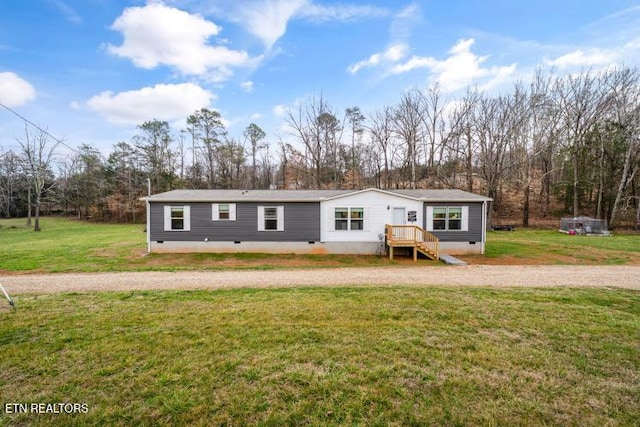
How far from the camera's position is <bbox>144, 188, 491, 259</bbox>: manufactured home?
14031 millimetres

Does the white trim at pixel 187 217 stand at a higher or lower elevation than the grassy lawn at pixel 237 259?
higher

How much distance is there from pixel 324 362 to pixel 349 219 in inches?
424

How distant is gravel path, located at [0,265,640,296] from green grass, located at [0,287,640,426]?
1759 mm

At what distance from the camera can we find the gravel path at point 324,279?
24.6 ft

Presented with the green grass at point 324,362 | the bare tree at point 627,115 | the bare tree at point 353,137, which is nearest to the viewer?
the green grass at point 324,362

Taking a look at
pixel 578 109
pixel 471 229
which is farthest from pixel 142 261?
pixel 578 109

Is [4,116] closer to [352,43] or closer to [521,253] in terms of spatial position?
[352,43]

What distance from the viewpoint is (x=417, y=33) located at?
54.3 feet

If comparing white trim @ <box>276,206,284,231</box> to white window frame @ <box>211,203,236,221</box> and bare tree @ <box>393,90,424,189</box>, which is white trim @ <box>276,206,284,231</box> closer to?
white window frame @ <box>211,203,236,221</box>

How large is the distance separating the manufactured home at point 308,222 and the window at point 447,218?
1.9 inches

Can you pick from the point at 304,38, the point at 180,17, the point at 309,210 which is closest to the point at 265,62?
the point at 304,38

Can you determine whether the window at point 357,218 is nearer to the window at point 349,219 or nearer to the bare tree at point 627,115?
the window at point 349,219

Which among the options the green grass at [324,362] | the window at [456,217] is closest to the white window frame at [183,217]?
the green grass at [324,362]

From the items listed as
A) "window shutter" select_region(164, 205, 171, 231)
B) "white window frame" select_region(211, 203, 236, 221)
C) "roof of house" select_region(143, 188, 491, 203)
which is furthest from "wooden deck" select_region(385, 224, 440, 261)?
"window shutter" select_region(164, 205, 171, 231)
